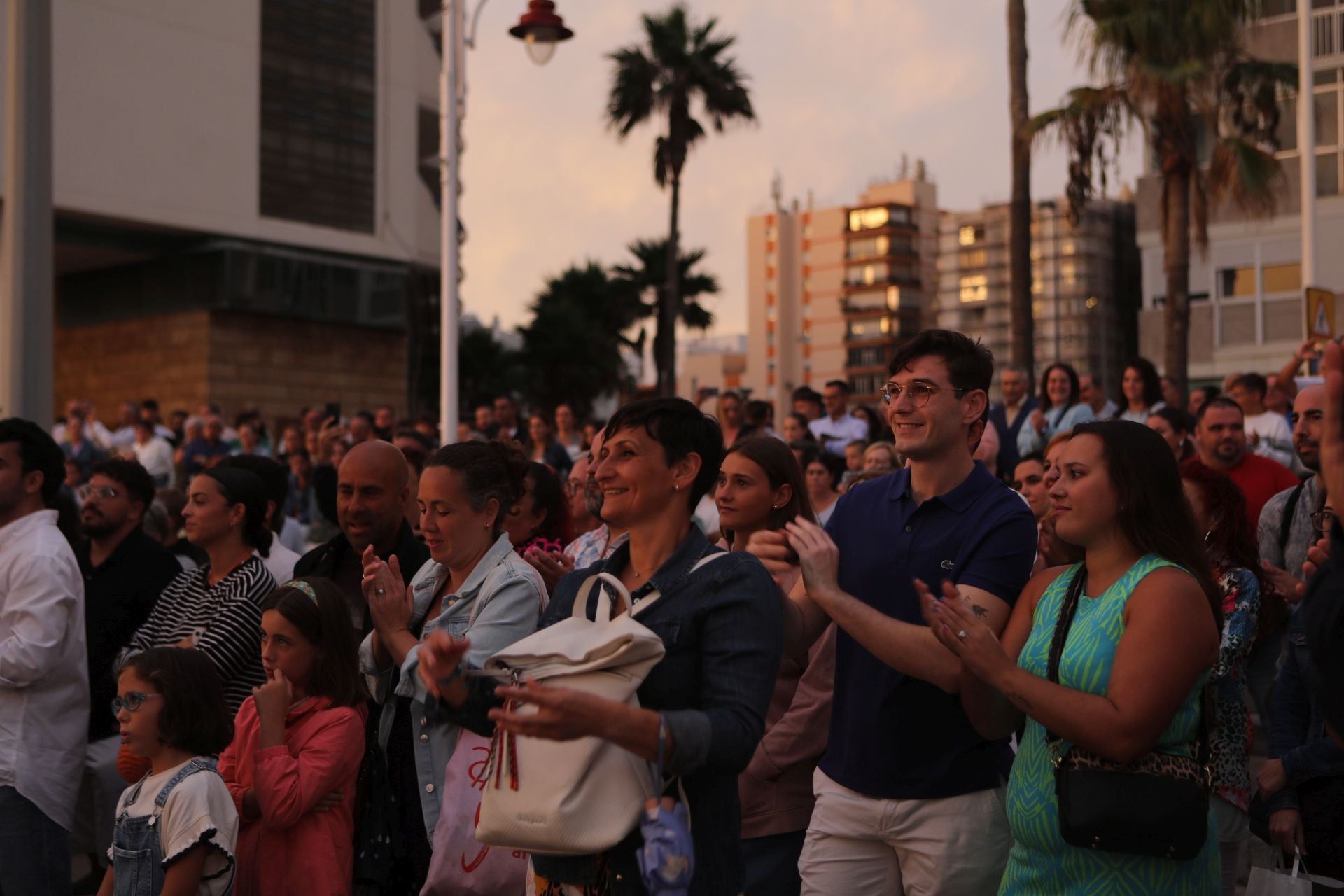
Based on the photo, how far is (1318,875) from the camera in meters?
4.30

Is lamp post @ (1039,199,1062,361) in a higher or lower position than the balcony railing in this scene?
higher

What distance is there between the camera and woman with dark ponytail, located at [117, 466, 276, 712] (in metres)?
5.44

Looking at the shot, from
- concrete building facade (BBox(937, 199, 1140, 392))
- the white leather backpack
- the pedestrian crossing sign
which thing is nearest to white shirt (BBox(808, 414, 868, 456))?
the pedestrian crossing sign

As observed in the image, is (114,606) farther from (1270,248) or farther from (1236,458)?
(1270,248)

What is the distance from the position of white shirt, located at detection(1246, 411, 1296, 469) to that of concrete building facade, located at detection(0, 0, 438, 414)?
2070cm

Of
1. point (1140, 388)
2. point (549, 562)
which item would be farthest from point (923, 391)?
point (1140, 388)

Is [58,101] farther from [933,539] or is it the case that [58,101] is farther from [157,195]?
[933,539]

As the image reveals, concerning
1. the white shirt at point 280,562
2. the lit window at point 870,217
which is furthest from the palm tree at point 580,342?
the lit window at point 870,217

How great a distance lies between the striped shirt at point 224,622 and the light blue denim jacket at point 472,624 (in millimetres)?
1098

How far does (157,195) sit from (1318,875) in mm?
25109

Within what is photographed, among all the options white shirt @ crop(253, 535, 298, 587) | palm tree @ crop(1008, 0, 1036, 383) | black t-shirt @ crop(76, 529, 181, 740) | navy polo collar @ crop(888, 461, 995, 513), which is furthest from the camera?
palm tree @ crop(1008, 0, 1036, 383)

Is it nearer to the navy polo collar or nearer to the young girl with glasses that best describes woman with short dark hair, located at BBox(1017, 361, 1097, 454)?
the navy polo collar

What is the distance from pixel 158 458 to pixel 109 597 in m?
11.0

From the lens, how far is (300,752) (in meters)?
4.76
